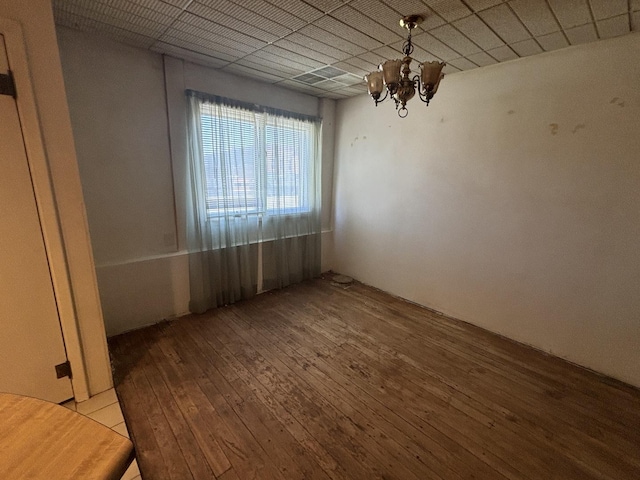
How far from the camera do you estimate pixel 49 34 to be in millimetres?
1617

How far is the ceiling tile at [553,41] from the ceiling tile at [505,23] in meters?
0.14

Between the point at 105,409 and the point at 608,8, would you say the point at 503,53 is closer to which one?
the point at 608,8

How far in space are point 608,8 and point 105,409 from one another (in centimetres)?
399

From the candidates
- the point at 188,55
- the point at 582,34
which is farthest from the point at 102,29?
the point at 582,34

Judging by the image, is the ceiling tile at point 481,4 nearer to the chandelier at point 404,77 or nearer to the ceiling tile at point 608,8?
the chandelier at point 404,77

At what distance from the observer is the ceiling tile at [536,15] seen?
1.74 meters

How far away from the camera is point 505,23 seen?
1956 millimetres

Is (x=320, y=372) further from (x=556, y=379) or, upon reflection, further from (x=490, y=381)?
(x=556, y=379)

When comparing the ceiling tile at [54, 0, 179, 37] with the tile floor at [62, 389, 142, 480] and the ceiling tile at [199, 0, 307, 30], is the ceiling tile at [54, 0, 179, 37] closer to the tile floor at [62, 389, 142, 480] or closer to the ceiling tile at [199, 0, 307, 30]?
the ceiling tile at [199, 0, 307, 30]

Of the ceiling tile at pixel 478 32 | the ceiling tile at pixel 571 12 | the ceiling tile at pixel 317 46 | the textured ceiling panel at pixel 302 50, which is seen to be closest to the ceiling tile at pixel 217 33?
the textured ceiling panel at pixel 302 50

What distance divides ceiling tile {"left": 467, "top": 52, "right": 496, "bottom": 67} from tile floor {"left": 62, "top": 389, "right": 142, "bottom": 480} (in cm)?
373

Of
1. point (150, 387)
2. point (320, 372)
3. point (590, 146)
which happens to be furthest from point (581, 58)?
point (150, 387)

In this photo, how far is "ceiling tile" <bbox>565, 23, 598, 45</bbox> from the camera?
6.48 ft

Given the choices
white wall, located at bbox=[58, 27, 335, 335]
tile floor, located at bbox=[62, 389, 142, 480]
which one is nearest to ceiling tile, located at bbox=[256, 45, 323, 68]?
white wall, located at bbox=[58, 27, 335, 335]
